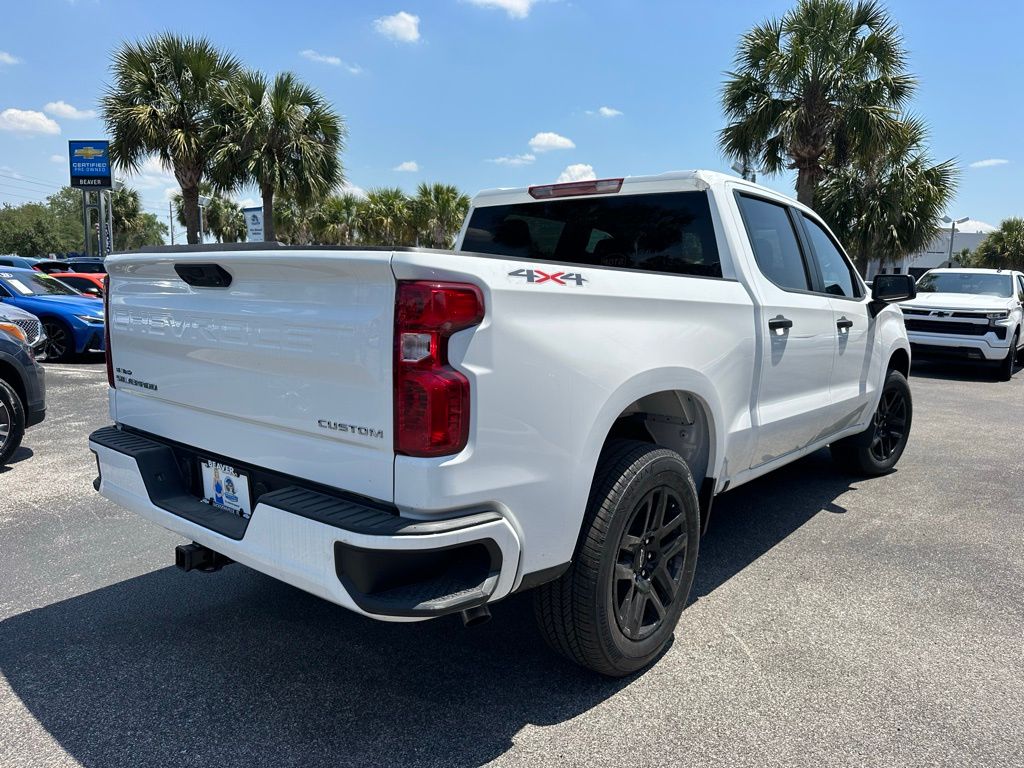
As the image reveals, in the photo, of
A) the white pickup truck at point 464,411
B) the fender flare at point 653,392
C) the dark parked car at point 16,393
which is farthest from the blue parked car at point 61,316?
the fender flare at point 653,392

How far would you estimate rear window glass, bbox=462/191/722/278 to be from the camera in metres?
3.58

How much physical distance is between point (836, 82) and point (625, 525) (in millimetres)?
16331

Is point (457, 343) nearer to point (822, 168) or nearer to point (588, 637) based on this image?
point (588, 637)

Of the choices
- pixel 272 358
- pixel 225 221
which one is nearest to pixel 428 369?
pixel 272 358

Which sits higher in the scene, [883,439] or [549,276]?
[549,276]

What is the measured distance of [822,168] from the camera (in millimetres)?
16969

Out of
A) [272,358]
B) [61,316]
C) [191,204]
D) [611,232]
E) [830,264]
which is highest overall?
[191,204]

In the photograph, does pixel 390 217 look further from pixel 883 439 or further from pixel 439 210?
pixel 883 439

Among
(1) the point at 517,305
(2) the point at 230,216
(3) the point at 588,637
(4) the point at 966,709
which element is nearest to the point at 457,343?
(1) the point at 517,305

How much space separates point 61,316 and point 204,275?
10806 millimetres

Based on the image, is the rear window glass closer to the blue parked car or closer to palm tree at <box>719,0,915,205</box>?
the blue parked car

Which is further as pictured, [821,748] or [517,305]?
[821,748]

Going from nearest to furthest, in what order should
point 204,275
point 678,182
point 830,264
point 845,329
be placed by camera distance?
point 204,275, point 678,182, point 845,329, point 830,264

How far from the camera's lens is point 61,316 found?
37.9 ft
